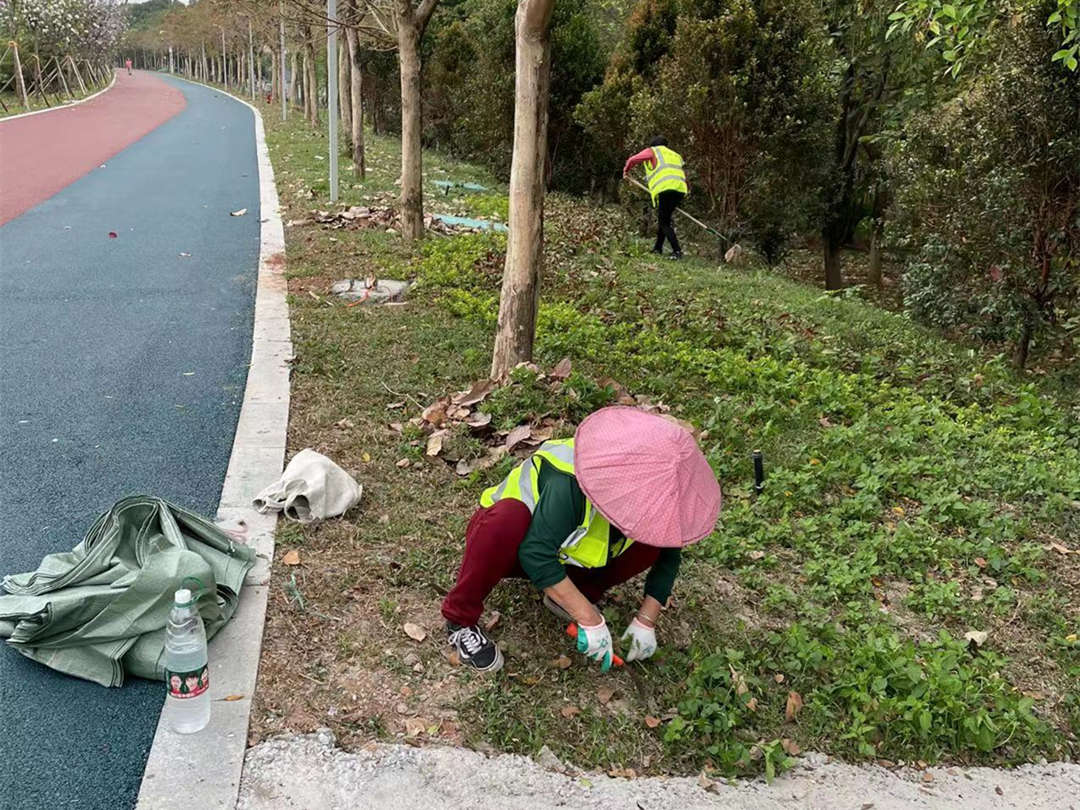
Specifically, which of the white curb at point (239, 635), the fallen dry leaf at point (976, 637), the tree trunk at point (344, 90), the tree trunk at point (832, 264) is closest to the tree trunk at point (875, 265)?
the tree trunk at point (832, 264)

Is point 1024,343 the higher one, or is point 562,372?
point 562,372

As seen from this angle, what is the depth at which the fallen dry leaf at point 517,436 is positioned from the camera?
4523 millimetres

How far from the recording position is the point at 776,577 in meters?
3.85

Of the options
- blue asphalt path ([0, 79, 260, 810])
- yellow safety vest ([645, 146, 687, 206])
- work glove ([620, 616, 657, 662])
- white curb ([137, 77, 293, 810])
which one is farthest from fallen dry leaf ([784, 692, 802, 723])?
yellow safety vest ([645, 146, 687, 206])

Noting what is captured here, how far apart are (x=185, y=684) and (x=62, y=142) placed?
1996 cm

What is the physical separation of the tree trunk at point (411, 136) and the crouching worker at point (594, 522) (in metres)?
6.99

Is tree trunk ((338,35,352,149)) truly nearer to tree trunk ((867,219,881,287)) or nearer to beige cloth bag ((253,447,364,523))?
tree trunk ((867,219,881,287))

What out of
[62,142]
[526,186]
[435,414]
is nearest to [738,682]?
[435,414]

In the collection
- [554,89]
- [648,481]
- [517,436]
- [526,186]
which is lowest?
[517,436]

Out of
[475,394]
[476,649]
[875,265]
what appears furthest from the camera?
[875,265]

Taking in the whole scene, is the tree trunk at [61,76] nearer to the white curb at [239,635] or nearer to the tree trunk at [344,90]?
the tree trunk at [344,90]

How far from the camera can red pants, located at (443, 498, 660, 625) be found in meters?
2.87

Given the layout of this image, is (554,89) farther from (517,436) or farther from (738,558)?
(738,558)

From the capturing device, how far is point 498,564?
2918mm
